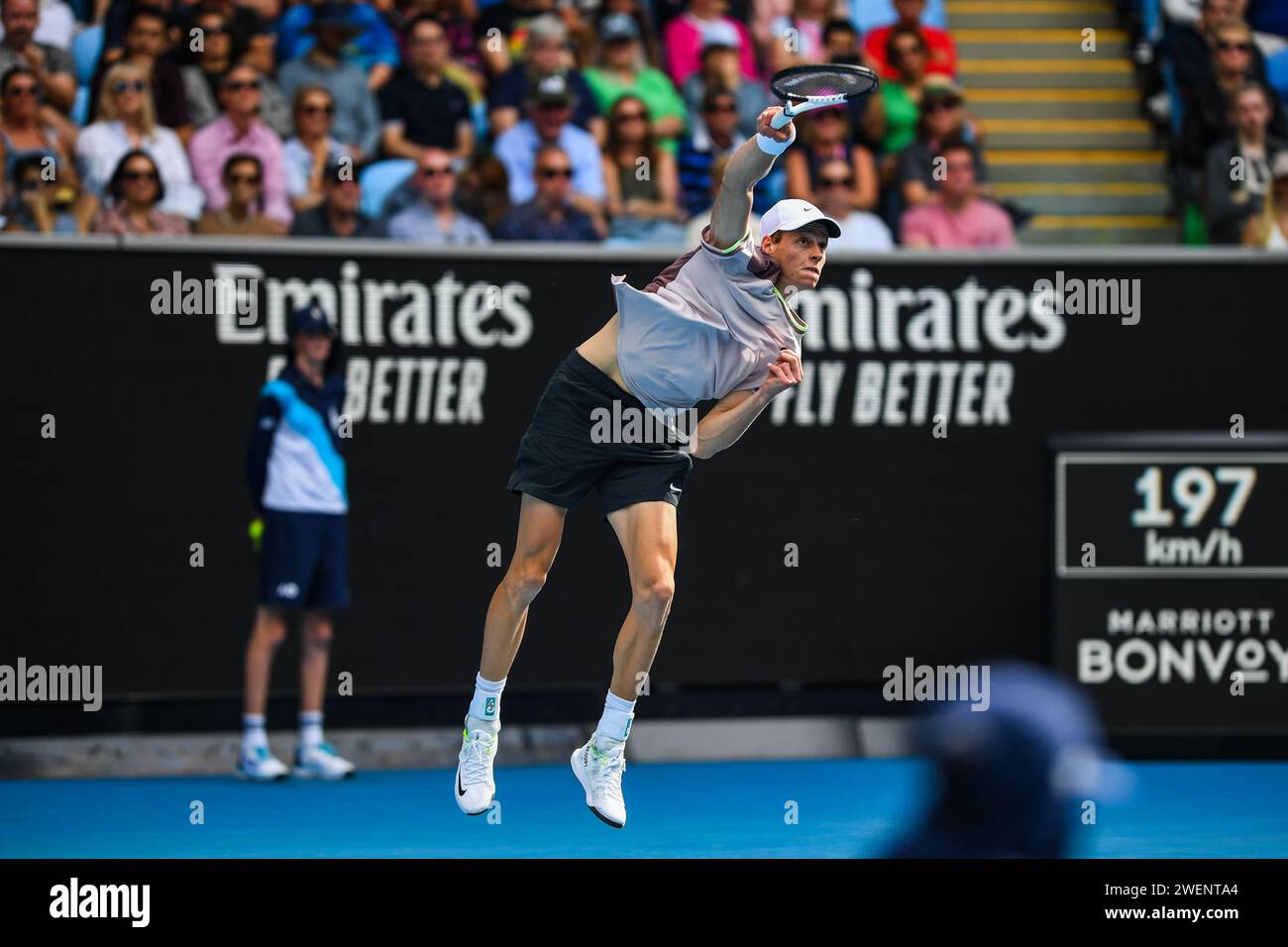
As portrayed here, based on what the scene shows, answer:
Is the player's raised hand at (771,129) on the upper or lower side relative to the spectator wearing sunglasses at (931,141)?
lower

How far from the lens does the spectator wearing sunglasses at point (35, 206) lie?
11.5 m

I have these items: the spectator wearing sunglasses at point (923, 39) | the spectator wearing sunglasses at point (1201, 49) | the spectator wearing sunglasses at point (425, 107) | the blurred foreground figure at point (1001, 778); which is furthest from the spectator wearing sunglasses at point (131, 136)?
the blurred foreground figure at point (1001, 778)

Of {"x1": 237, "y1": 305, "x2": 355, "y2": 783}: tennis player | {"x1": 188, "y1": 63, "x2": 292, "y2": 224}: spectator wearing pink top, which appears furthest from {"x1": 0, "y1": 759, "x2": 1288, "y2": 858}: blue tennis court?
{"x1": 188, "y1": 63, "x2": 292, "y2": 224}: spectator wearing pink top

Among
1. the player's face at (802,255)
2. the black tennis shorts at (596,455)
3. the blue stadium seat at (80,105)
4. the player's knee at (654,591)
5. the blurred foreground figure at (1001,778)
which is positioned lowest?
the player's knee at (654,591)

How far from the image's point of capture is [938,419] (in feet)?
38.0

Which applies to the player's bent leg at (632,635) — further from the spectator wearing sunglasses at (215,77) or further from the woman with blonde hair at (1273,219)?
the woman with blonde hair at (1273,219)

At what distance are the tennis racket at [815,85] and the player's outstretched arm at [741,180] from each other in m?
0.04

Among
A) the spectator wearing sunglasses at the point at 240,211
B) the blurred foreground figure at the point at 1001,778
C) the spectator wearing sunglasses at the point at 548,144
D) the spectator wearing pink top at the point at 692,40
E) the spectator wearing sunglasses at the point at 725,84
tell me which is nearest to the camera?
the blurred foreground figure at the point at 1001,778

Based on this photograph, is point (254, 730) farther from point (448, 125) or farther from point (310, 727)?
point (448, 125)

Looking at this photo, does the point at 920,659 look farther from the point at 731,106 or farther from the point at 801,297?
the point at 731,106

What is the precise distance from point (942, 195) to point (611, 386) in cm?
552

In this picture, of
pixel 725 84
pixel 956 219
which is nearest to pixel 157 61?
pixel 725 84

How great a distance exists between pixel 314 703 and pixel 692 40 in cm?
571
